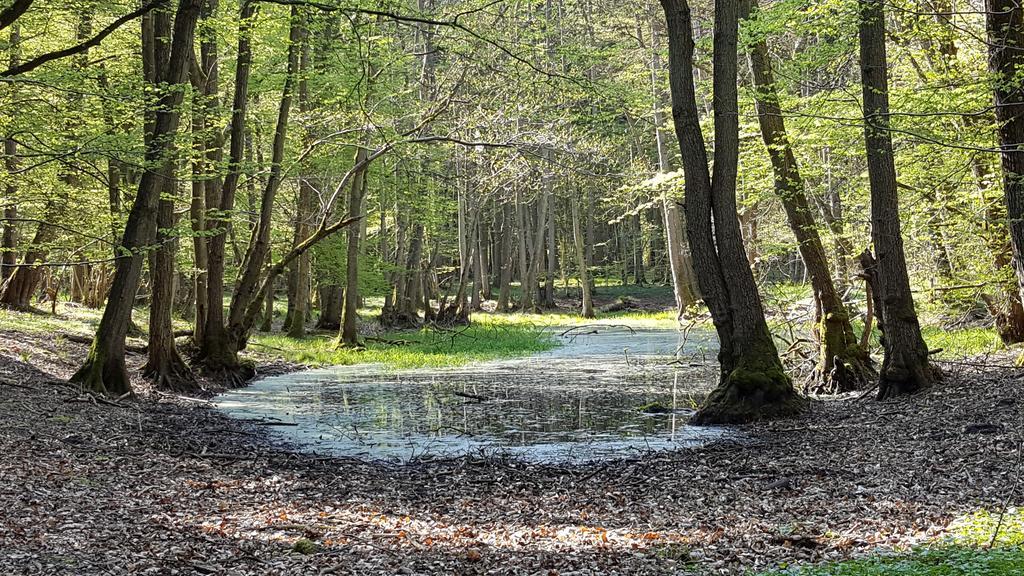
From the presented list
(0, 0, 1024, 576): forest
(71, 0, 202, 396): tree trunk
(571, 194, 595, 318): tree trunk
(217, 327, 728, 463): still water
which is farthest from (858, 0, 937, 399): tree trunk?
(571, 194, 595, 318): tree trunk

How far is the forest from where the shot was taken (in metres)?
5.65

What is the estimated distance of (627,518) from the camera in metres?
6.36

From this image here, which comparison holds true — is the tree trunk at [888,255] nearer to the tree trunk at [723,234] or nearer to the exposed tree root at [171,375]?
the tree trunk at [723,234]

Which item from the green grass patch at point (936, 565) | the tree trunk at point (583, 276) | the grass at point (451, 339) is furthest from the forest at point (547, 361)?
the tree trunk at point (583, 276)

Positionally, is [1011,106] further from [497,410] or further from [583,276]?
[583,276]

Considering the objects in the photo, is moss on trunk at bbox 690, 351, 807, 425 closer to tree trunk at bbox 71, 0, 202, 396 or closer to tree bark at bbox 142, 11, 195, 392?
tree trunk at bbox 71, 0, 202, 396

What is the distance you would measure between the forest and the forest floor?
4 centimetres

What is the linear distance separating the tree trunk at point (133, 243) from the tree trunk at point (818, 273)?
25.6 ft

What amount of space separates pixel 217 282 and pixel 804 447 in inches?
430

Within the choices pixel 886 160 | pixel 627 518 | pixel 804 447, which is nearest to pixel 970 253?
pixel 886 160

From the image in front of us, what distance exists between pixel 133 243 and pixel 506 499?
6.61 m

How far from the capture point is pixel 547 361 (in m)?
19.7

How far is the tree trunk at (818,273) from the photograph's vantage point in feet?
39.8

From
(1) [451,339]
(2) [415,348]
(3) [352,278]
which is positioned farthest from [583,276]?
(3) [352,278]
